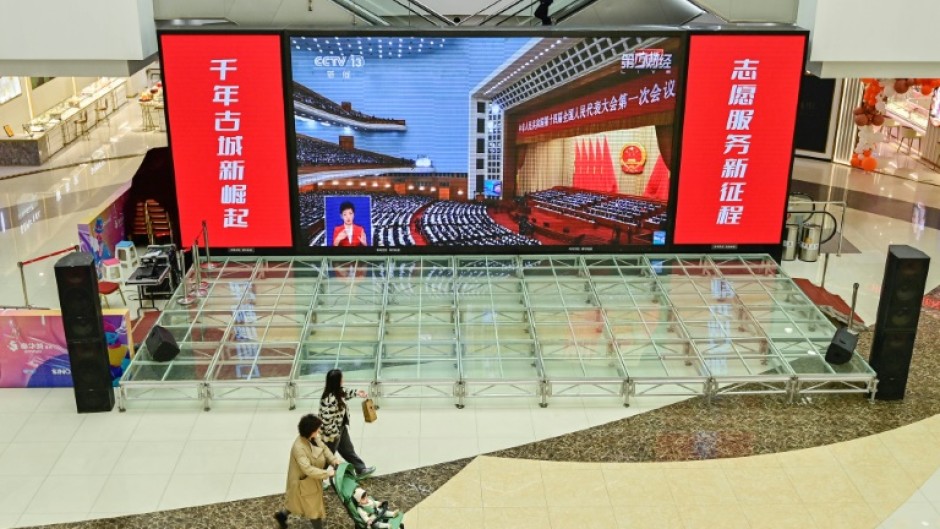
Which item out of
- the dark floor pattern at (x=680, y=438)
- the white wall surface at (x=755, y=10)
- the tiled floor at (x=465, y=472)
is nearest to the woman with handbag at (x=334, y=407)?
the dark floor pattern at (x=680, y=438)

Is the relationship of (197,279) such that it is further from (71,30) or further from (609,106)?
(609,106)

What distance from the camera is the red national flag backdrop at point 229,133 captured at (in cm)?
1210

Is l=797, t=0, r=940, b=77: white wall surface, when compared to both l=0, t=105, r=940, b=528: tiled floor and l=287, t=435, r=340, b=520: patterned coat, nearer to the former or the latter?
l=0, t=105, r=940, b=528: tiled floor

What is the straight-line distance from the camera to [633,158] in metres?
12.7

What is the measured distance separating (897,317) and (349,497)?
21.2 ft

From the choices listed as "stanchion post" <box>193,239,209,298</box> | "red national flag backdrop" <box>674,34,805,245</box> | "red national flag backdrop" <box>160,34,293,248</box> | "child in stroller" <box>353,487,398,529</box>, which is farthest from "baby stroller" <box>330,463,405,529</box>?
"red national flag backdrop" <box>674,34,805,245</box>

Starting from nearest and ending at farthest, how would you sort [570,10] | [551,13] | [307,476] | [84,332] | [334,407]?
[307,476] → [334,407] → [84,332] → [570,10] → [551,13]

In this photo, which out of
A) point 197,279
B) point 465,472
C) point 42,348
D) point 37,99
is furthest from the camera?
point 37,99

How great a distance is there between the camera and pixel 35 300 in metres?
13.0

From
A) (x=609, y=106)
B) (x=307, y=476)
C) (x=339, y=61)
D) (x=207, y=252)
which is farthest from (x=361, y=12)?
(x=307, y=476)

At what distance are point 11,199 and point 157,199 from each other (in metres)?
4.86

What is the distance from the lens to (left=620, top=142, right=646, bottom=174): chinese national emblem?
12.7 m

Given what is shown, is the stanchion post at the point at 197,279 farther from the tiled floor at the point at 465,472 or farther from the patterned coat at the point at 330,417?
the patterned coat at the point at 330,417

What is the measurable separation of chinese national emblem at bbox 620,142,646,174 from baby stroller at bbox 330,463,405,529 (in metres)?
6.75
